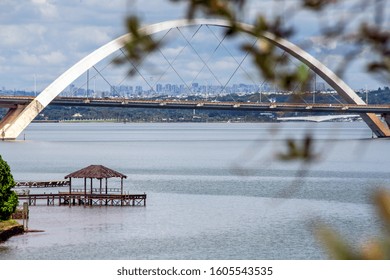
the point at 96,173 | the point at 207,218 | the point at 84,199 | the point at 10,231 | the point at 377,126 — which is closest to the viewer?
the point at 10,231

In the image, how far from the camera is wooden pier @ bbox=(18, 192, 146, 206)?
42.7 meters

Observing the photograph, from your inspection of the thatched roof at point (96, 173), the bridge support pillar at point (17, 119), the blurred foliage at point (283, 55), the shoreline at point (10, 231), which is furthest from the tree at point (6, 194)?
the bridge support pillar at point (17, 119)

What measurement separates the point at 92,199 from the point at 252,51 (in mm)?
41924

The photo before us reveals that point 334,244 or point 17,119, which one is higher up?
point 17,119

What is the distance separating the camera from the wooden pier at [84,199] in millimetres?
42688

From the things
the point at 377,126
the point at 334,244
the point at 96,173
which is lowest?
the point at 96,173

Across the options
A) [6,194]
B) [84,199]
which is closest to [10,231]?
[6,194]

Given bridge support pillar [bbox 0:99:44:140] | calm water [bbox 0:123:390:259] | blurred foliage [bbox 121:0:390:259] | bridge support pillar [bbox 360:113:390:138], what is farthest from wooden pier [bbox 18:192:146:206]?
bridge support pillar [bbox 360:113:390:138]

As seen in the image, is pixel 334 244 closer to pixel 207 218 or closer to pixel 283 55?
pixel 283 55

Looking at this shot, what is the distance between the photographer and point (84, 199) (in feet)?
142

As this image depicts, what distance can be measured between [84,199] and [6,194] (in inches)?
449

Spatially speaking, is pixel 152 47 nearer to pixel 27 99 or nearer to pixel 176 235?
pixel 176 235
